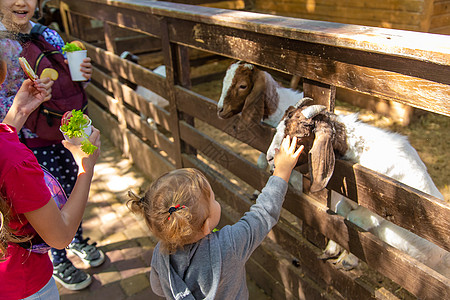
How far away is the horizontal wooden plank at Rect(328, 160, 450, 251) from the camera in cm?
176

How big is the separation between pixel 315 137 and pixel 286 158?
0.81 feet

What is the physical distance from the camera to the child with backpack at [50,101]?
2504mm

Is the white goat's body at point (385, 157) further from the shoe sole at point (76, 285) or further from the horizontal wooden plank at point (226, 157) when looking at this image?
the shoe sole at point (76, 285)

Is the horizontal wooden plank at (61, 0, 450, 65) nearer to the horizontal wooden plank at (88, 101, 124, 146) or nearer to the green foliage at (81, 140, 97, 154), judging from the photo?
the green foliage at (81, 140, 97, 154)

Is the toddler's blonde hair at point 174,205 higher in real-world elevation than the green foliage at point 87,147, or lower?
lower

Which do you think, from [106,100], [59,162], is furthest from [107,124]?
[59,162]

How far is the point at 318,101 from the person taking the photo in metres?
2.21

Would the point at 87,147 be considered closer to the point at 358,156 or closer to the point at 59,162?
the point at 59,162

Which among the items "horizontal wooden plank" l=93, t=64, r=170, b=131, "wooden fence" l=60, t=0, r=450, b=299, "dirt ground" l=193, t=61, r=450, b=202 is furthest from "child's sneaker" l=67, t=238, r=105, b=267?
"dirt ground" l=193, t=61, r=450, b=202

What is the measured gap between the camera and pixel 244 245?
1766 mm

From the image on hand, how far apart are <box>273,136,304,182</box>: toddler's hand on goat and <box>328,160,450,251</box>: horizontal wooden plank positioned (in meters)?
0.34

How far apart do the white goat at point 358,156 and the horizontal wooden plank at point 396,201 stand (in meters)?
0.16

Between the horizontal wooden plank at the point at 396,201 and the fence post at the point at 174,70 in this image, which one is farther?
the fence post at the point at 174,70

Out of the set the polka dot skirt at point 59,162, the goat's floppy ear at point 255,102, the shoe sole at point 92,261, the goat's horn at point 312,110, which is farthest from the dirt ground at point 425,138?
the goat's horn at point 312,110
